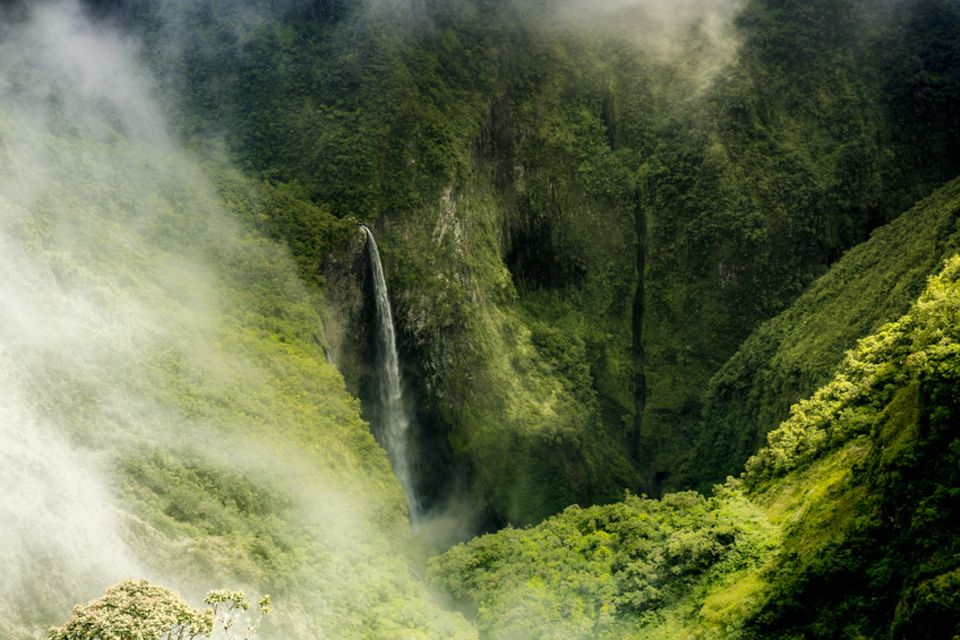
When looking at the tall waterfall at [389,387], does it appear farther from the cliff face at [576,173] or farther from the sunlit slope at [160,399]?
the sunlit slope at [160,399]

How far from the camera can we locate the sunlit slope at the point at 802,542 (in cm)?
1623

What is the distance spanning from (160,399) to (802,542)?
17270mm

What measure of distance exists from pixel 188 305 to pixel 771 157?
35.9 m

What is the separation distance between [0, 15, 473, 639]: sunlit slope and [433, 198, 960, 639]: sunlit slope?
3.50 m

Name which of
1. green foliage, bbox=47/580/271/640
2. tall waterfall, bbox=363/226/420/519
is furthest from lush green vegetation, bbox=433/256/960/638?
green foliage, bbox=47/580/271/640

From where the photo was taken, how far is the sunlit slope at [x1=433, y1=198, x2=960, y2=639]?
16234 mm

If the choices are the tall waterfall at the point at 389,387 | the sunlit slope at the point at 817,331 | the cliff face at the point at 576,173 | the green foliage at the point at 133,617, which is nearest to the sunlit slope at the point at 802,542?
the sunlit slope at the point at 817,331

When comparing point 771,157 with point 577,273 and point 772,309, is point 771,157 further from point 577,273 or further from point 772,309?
point 577,273

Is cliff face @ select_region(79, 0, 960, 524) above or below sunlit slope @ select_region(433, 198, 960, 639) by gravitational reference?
above

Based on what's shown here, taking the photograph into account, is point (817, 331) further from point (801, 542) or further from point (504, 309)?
point (801, 542)

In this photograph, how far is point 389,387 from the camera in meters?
37.3

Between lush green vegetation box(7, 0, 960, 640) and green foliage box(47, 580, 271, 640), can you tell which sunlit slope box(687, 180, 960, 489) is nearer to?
lush green vegetation box(7, 0, 960, 640)

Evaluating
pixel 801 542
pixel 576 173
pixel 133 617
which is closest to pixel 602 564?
pixel 801 542

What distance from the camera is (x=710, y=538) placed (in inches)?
938
